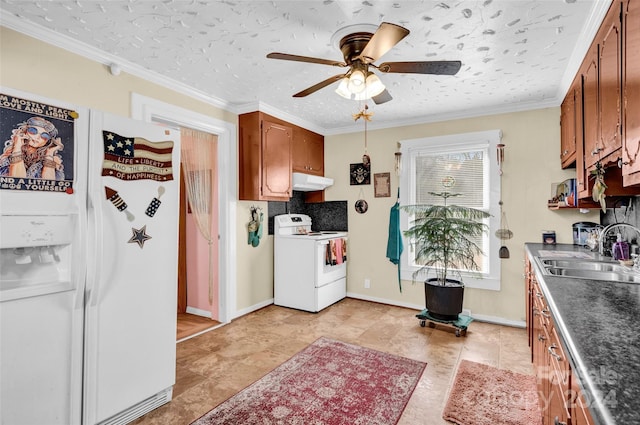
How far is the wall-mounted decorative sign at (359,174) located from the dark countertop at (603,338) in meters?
3.01

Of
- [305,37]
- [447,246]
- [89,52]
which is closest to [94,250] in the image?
[89,52]

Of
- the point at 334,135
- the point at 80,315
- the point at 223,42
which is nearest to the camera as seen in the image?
the point at 80,315

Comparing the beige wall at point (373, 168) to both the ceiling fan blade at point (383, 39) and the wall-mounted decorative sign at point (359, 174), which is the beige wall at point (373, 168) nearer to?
the wall-mounted decorative sign at point (359, 174)

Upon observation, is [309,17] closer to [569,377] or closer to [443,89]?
[443,89]

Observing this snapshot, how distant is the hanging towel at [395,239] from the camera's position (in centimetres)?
413

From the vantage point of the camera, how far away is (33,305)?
61.5 inches

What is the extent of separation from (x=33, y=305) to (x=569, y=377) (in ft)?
7.21

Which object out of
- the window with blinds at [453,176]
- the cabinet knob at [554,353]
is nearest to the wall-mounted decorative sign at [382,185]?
the window with blinds at [453,176]

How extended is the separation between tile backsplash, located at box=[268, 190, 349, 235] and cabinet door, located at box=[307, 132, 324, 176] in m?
0.46

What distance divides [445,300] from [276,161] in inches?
→ 95.1

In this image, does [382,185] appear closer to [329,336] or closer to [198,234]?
[329,336]

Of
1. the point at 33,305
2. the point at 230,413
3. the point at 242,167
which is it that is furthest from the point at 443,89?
the point at 33,305

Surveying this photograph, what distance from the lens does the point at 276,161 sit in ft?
12.7

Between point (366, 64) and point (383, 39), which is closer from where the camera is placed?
point (383, 39)
